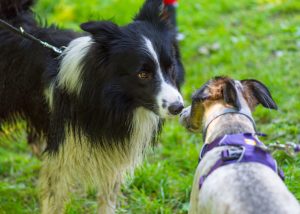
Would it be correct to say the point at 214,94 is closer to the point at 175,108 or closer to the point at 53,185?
the point at 175,108

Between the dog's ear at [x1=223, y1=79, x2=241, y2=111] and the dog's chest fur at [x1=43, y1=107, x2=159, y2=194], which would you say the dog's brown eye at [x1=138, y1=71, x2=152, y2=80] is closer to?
the dog's chest fur at [x1=43, y1=107, x2=159, y2=194]

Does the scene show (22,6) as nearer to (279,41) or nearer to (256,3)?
(279,41)

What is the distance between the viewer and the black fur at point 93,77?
3.38 m

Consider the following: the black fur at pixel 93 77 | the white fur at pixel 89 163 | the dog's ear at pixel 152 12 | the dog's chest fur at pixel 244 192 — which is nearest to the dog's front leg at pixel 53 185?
the white fur at pixel 89 163

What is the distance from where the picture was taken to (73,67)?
3500 millimetres

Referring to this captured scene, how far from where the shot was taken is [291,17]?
7.70m

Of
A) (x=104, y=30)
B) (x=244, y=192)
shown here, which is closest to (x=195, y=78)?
(x=104, y=30)

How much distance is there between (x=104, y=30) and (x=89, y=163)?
0.96 metres

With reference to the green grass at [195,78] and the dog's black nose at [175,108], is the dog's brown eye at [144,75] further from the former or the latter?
the green grass at [195,78]

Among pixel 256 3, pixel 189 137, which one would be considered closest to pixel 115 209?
pixel 189 137

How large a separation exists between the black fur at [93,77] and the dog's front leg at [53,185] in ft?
0.38

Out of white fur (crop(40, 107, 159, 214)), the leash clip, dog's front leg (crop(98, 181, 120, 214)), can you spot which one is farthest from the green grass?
the leash clip

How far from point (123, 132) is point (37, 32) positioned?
1.06 metres

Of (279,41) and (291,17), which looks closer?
(279,41)
